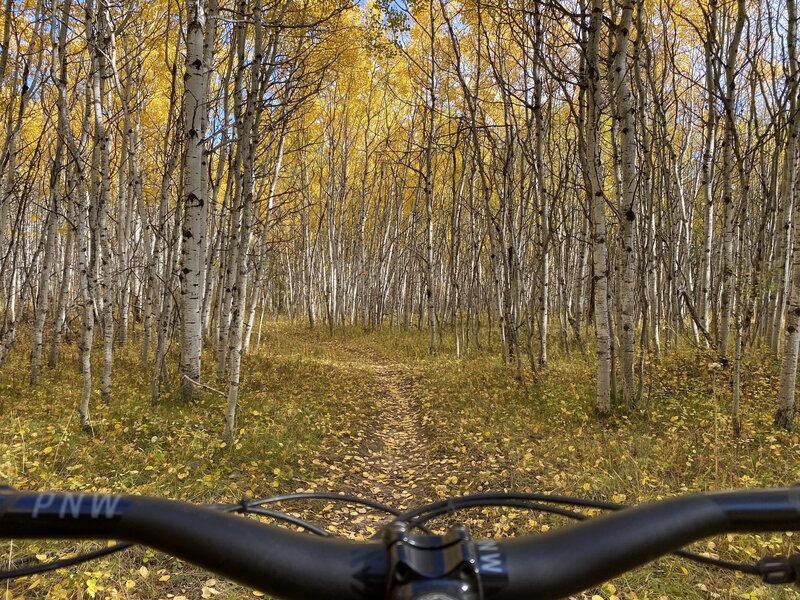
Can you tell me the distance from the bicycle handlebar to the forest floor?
3.18 m

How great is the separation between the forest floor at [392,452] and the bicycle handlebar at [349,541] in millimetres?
3177

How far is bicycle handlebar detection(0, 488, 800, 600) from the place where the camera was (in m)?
0.67

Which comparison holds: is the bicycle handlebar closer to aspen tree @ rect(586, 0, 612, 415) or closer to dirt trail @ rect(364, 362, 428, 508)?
dirt trail @ rect(364, 362, 428, 508)

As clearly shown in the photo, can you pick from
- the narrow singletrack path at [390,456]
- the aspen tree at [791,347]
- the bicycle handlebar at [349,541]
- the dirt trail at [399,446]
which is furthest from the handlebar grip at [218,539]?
the aspen tree at [791,347]

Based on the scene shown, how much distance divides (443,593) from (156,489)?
16.5ft

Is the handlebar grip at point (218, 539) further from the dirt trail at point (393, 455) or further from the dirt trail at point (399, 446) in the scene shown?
the dirt trail at point (399, 446)

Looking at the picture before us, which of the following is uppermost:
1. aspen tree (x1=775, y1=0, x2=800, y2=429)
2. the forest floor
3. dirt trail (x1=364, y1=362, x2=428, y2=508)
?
aspen tree (x1=775, y1=0, x2=800, y2=429)

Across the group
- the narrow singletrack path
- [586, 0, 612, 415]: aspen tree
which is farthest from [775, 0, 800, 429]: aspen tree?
the narrow singletrack path

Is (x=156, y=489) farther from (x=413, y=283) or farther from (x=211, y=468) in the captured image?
(x=413, y=283)

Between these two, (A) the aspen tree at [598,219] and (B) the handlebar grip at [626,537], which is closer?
(B) the handlebar grip at [626,537]

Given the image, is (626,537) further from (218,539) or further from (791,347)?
(791,347)

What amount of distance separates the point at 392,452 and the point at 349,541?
6.54m

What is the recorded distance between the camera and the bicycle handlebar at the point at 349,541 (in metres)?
0.67

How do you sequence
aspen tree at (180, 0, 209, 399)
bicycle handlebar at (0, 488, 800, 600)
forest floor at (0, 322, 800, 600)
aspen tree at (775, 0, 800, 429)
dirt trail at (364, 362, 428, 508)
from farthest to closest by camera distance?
aspen tree at (180, 0, 209, 399) < aspen tree at (775, 0, 800, 429) < dirt trail at (364, 362, 428, 508) < forest floor at (0, 322, 800, 600) < bicycle handlebar at (0, 488, 800, 600)
